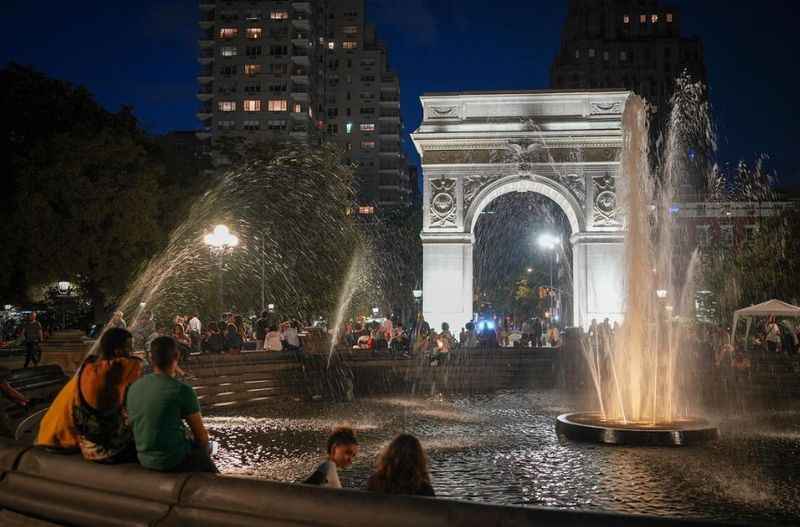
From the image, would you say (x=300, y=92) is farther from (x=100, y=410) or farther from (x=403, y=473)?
(x=403, y=473)

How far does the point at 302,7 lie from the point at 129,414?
78.8 m

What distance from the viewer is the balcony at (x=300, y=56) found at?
7781cm

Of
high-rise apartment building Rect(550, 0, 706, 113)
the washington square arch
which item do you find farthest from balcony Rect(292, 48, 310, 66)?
the washington square arch

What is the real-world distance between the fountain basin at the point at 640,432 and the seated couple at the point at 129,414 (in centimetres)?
640

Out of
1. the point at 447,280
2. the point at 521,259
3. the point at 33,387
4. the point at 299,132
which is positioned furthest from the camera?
the point at 299,132

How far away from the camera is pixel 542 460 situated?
8.74m

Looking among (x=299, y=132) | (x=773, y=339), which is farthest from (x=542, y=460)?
(x=299, y=132)

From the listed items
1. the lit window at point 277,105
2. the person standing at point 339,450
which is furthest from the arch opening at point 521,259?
the person standing at point 339,450

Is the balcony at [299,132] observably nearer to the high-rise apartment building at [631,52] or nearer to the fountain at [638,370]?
the high-rise apartment building at [631,52]

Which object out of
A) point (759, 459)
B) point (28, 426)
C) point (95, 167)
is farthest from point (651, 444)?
point (95, 167)

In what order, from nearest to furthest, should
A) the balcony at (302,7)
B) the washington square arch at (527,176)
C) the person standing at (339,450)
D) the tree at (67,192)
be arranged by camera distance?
the person standing at (339,450) < the tree at (67,192) < the washington square arch at (527,176) < the balcony at (302,7)

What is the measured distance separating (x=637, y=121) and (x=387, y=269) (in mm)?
39199

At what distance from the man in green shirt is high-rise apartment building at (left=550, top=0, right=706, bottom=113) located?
8661cm

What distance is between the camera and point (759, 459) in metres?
8.84
